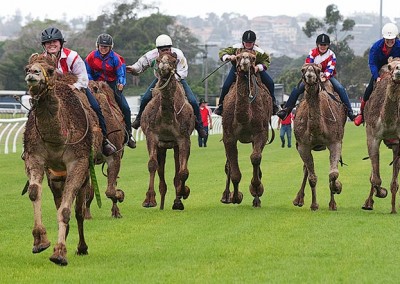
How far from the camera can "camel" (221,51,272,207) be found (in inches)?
729

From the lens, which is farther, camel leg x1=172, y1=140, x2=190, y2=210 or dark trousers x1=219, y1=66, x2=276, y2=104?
dark trousers x1=219, y1=66, x2=276, y2=104

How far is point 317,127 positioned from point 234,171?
1.84 m

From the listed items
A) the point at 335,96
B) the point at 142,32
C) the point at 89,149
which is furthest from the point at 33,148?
the point at 142,32

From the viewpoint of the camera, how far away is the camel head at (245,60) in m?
18.1

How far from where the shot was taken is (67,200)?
11.8 m

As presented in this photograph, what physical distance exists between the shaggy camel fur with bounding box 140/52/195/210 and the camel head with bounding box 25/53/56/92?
6306 mm

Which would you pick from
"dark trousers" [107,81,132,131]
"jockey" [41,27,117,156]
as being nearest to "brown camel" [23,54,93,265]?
"jockey" [41,27,117,156]

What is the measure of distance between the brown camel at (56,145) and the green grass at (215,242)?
0.46 m

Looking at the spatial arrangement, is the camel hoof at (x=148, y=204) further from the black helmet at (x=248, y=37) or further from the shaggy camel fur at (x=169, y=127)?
the black helmet at (x=248, y=37)

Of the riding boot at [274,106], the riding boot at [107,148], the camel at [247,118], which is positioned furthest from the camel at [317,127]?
the riding boot at [107,148]

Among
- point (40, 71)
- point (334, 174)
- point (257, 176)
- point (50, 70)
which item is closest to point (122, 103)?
point (257, 176)

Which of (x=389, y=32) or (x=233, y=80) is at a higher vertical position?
(x=389, y=32)

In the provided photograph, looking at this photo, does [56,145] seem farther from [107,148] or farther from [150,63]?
[150,63]

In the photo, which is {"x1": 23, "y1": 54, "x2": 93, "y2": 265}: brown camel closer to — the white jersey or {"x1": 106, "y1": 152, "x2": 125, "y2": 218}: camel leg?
{"x1": 106, "y1": 152, "x2": 125, "y2": 218}: camel leg
